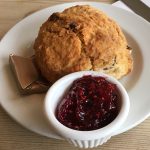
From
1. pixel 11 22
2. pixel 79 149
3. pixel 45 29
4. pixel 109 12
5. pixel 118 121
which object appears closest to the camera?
pixel 118 121

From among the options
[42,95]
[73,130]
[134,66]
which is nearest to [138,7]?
[134,66]

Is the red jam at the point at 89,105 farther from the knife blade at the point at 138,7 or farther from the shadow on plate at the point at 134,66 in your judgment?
the knife blade at the point at 138,7

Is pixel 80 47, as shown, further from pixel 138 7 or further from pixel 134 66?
pixel 138 7

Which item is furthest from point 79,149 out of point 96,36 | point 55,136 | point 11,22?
point 11,22

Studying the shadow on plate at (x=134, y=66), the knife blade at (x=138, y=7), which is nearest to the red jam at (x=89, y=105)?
the shadow on plate at (x=134, y=66)

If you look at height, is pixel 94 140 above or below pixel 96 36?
below

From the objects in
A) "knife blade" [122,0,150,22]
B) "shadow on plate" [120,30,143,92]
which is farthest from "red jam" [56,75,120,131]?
"knife blade" [122,0,150,22]

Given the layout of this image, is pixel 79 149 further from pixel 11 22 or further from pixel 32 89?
pixel 11 22
